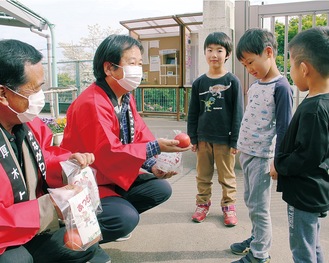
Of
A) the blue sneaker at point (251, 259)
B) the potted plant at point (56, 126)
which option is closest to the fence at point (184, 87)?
the potted plant at point (56, 126)

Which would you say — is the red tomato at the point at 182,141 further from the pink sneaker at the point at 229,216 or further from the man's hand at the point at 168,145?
the pink sneaker at the point at 229,216

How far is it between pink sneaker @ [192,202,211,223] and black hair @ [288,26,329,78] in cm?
182

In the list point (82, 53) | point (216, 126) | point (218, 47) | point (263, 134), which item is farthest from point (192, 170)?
point (82, 53)

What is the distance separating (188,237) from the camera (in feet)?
9.50

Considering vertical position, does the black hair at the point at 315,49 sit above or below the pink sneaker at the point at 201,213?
above

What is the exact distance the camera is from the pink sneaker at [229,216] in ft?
10.1

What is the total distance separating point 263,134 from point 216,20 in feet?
9.06

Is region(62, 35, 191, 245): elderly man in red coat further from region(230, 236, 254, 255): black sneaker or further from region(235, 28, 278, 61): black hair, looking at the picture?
region(235, 28, 278, 61): black hair

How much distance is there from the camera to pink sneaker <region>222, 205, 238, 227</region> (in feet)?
10.1

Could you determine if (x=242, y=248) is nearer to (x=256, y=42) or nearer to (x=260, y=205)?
(x=260, y=205)

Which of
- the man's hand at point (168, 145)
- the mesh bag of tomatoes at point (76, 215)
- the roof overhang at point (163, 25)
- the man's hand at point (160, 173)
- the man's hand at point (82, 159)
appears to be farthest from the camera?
the roof overhang at point (163, 25)

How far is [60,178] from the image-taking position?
6.98ft

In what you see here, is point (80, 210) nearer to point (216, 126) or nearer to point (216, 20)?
point (216, 126)

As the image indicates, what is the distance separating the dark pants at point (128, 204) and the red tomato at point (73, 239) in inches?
18.4
